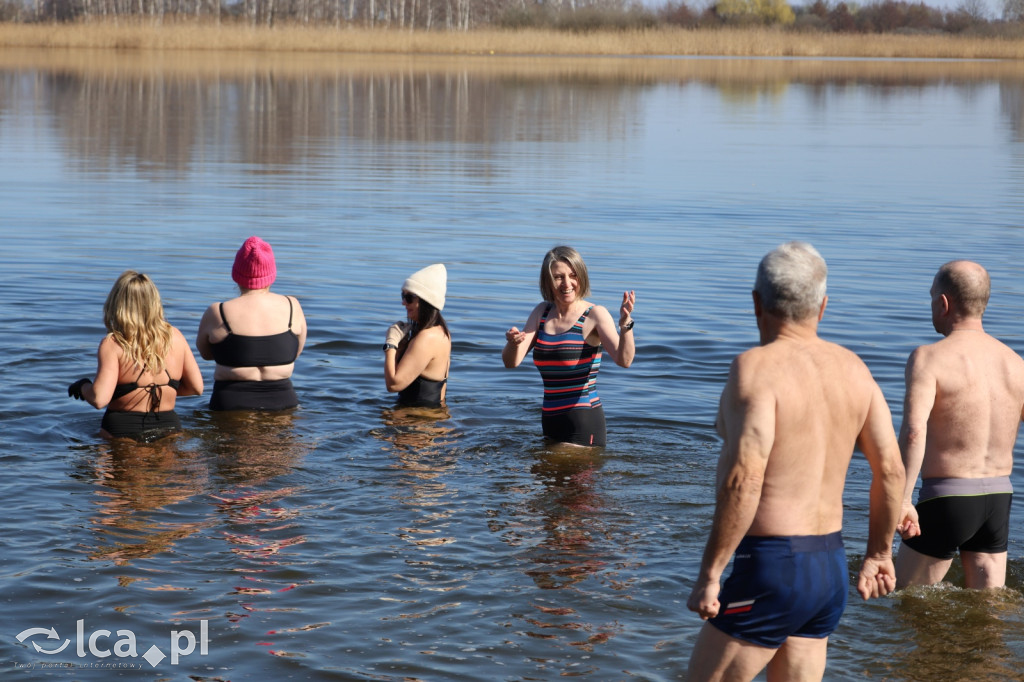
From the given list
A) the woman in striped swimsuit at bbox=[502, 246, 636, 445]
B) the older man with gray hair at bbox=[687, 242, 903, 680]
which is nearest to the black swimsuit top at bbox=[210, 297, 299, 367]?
the woman in striped swimsuit at bbox=[502, 246, 636, 445]

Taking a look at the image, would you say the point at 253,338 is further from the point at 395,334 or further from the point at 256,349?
the point at 395,334

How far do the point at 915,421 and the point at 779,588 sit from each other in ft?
4.79

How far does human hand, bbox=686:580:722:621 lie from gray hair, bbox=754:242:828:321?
88 cm

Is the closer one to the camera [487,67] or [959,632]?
[959,632]

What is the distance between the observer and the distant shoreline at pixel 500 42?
5566 centimetres

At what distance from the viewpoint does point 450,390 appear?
31.2ft

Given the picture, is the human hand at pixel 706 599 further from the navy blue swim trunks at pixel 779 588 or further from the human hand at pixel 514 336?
the human hand at pixel 514 336

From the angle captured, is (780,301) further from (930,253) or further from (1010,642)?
(930,253)

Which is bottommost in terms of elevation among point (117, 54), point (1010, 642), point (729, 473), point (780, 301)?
point (1010, 642)

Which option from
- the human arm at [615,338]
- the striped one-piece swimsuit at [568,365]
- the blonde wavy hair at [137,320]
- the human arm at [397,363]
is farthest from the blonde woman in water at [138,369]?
the human arm at [615,338]

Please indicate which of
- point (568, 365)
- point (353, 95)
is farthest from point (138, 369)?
point (353, 95)

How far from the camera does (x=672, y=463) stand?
773cm

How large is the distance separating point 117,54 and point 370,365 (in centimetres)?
5021

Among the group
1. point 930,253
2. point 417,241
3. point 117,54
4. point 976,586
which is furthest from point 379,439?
point 117,54
